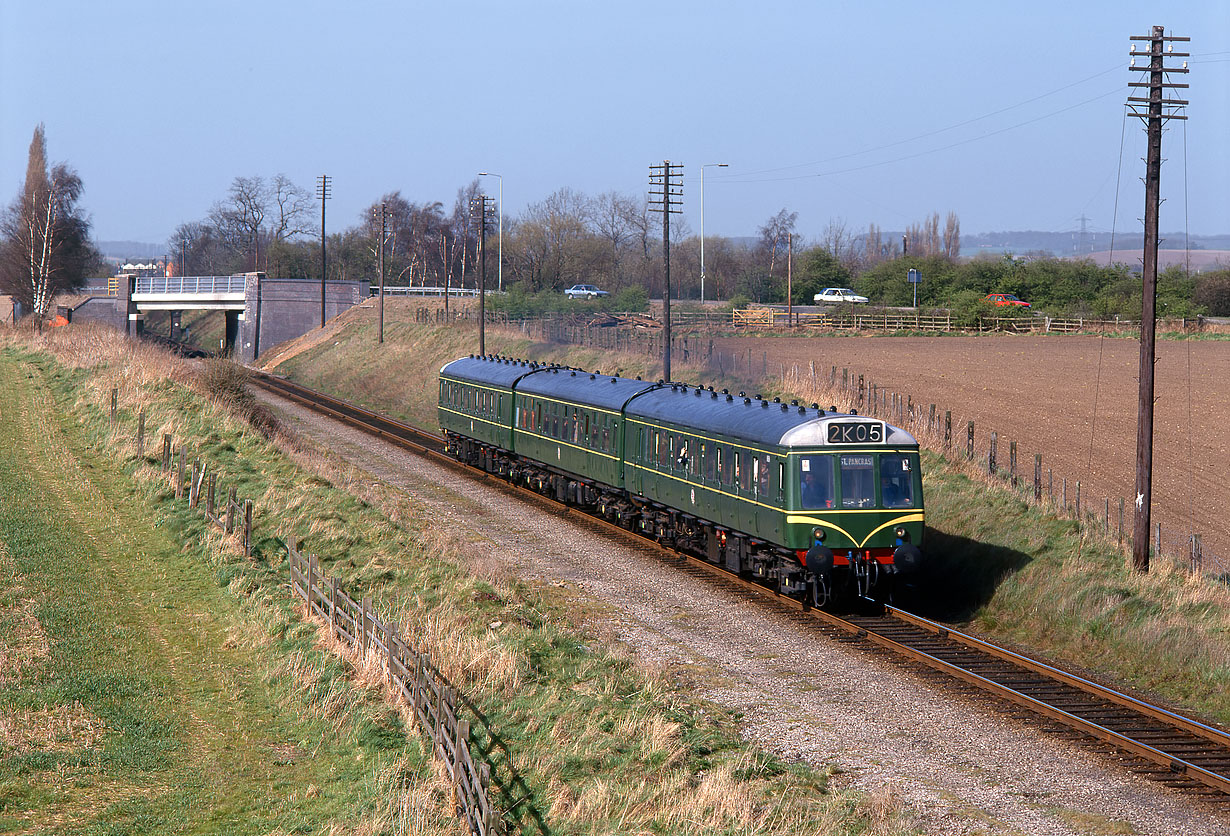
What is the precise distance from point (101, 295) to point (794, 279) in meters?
58.7

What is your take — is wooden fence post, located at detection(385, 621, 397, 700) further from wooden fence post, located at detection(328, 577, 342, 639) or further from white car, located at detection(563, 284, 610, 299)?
white car, located at detection(563, 284, 610, 299)

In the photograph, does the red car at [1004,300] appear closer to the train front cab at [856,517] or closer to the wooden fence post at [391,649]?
the train front cab at [856,517]

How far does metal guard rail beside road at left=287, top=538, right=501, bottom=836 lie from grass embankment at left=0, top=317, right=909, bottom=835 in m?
0.39

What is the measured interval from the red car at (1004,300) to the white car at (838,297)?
10.3m

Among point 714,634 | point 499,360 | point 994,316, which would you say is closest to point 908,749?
point 714,634

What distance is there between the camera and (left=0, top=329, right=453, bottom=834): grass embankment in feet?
41.8

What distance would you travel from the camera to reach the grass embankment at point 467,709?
1188 centimetres

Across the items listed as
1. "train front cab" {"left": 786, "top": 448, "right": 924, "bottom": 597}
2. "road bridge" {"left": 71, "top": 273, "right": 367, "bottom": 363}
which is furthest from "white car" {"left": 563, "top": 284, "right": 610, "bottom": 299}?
"train front cab" {"left": 786, "top": 448, "right": 924, "bottom": 597}

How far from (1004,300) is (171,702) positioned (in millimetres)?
74448

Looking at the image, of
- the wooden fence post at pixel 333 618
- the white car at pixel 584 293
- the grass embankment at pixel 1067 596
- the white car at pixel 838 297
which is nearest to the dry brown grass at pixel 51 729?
the wooden fence post at pixel 333 618

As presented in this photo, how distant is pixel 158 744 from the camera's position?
47.9 ft

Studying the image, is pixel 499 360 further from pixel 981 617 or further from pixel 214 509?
pixel 981 617

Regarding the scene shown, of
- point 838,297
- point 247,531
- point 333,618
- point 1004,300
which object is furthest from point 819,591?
point 838,297

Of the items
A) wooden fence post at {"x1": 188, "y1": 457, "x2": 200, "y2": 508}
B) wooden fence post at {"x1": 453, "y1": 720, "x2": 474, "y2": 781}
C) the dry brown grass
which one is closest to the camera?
wooden fence post at {"x1": 453, "y1": 720, "x2": 474, "y2": 781}
